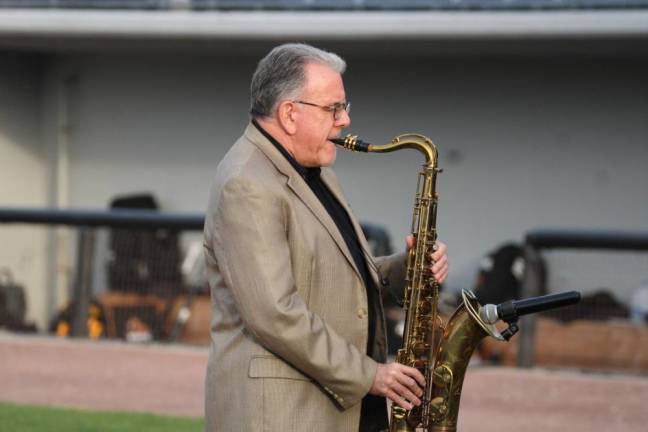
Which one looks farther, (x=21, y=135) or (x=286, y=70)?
(x=21, y=135)

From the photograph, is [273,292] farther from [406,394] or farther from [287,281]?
[406,394]

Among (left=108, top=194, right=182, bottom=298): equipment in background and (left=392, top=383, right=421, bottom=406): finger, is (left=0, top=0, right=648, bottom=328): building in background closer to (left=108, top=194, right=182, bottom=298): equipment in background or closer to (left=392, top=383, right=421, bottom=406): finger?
(left=108, top=194, right=182, bottom=298): equipment in background

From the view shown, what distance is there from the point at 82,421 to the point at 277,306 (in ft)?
13.6

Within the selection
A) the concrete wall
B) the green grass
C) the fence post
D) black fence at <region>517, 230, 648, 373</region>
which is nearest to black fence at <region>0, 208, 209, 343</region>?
the fence post

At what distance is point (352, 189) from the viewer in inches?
534

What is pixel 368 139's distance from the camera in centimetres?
1330

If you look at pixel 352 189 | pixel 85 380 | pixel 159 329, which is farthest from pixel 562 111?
pixel 85 380

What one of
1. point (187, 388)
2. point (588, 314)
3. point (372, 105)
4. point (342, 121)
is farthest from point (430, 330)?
point (372, 105)

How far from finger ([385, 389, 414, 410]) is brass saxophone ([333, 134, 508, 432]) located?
0.55ft

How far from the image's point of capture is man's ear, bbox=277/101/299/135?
3916 millimetres

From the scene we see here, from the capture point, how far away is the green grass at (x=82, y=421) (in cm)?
734

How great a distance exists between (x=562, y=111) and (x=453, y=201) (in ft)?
4.90

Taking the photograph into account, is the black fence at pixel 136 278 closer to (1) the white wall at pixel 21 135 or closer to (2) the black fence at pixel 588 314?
(2) the black fence at pixel 588 314

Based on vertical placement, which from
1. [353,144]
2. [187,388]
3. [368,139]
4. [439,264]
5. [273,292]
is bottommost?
[187,388]
